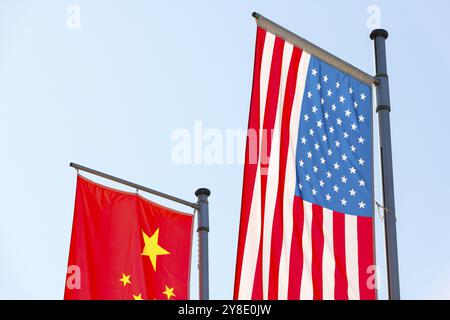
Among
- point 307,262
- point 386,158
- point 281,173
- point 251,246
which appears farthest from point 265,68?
point 307,262

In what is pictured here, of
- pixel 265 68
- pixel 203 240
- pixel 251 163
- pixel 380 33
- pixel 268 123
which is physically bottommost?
pixel 251 163

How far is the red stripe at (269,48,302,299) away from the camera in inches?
528

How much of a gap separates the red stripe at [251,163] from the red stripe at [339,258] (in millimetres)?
1150

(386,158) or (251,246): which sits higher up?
(386,158)

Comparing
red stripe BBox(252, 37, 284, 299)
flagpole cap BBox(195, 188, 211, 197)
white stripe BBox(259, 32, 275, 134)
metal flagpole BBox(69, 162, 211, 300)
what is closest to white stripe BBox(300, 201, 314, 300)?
red stripe BBox(252, 37, 284, 299)

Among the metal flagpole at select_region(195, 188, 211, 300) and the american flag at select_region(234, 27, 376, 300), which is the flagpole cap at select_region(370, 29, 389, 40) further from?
the metal flagpole at select_region(195, 188, 211, 300)

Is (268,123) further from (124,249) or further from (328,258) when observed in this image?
(124,249)

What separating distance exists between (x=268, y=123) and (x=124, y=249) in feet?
14.8

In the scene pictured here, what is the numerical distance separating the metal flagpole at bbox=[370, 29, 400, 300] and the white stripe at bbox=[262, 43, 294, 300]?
1185mm

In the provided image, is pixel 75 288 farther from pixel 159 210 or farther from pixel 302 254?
pixel 302 254

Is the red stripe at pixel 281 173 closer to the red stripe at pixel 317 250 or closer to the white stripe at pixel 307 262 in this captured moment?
the white stripe at pixel 307 262

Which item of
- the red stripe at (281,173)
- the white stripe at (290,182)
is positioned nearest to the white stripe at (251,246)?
the red stripe at (281,173)

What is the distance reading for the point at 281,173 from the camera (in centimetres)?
1373
